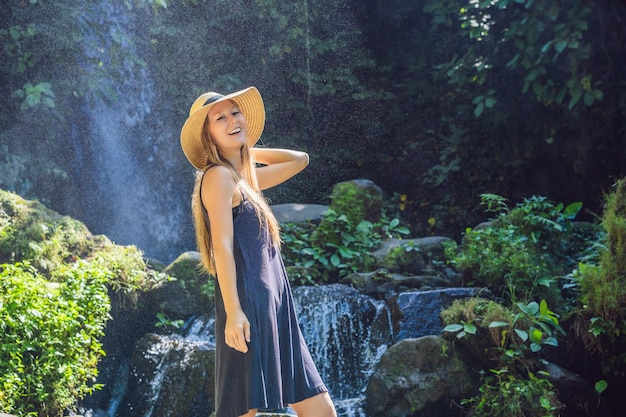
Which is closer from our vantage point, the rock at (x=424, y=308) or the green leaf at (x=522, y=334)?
the green leaf at (x=522, y=334)

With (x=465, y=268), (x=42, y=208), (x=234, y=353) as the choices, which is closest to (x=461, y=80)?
(x=465, y=268)

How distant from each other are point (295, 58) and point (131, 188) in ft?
11.2

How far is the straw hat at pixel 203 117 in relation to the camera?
3.30m

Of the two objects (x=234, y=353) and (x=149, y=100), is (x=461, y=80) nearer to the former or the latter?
(x=149, y=100)

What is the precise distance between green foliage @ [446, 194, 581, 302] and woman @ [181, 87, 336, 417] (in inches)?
150

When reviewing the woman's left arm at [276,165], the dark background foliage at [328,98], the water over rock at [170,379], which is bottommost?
the water over rock at [170,379]

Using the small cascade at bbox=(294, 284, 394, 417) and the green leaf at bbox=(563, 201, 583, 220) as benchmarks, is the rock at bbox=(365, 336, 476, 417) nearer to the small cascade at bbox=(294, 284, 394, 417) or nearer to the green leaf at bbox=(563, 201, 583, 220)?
the small cascade at bbox=(294, 284, 394, 417)

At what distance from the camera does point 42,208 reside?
691cm

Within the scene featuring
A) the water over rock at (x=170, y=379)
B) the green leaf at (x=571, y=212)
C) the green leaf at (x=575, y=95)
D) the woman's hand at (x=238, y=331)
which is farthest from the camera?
the green leaf at (x=575, y=95)

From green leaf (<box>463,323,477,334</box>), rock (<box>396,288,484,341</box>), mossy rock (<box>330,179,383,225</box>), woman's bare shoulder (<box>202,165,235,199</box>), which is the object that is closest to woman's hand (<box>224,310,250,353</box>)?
woman's bare shoulder (<box>202,165,235,199</box>)

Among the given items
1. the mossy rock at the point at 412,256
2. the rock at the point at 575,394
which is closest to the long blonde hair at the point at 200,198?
the rock at the point at 575,394

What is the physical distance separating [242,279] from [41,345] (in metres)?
2.29

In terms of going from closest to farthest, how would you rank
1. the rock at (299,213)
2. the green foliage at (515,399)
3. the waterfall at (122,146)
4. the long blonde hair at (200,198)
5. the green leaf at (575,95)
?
1. the long blonde hair at (200,198)
2. the green foliage at (515,399)
3. the green leaf at (575,95)
4. the rock at (299,213)
5. the waterfall at (122,146)

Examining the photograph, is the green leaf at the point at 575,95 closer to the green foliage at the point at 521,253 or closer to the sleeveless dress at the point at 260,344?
the green foliage at the point at 521,253
